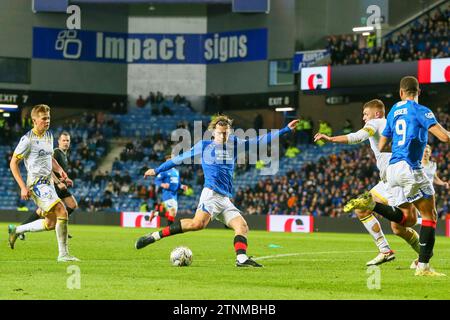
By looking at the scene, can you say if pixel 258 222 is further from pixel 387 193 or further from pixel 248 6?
pixel 387 193

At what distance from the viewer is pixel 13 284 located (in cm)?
1191

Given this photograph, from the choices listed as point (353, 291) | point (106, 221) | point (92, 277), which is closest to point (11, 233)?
point (92, 277)

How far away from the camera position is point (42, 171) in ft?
54.5

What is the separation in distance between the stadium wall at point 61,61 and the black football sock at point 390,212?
1673 inches

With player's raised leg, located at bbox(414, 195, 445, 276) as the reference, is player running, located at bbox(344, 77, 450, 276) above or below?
above

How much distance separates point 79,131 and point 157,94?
5.11 m

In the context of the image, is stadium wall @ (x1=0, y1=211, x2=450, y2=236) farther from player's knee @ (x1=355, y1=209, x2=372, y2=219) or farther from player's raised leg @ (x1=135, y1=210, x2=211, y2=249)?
player's raised leg @ (x1=135, y1=210, x2=211, y2=249)

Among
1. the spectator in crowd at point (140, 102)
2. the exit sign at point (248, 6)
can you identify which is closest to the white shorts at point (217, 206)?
the exit sign at point (248, 6)

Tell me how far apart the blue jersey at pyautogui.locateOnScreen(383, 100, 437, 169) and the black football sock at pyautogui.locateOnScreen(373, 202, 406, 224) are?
134 cm

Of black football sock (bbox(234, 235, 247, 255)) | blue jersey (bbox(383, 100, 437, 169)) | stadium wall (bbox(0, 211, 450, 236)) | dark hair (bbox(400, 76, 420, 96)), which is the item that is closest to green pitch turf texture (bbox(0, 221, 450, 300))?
black football sock (bbox(234, 235, 247, 255))

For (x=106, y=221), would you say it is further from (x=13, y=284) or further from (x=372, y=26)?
(x=13, y=284)

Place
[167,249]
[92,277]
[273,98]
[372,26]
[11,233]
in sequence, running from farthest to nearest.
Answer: [273,98]
[372,26]
[167,249]
[11,233]
[92,277]

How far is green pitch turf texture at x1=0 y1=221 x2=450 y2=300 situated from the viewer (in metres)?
11.0

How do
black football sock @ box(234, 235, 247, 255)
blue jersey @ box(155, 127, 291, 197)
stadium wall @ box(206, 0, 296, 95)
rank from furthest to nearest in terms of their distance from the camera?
stadium wall @ box(206, 0, 296, 95), blue jersey @ box(155, 127, 291, 197), black football sock @ box(234, 235, 247, 255)
